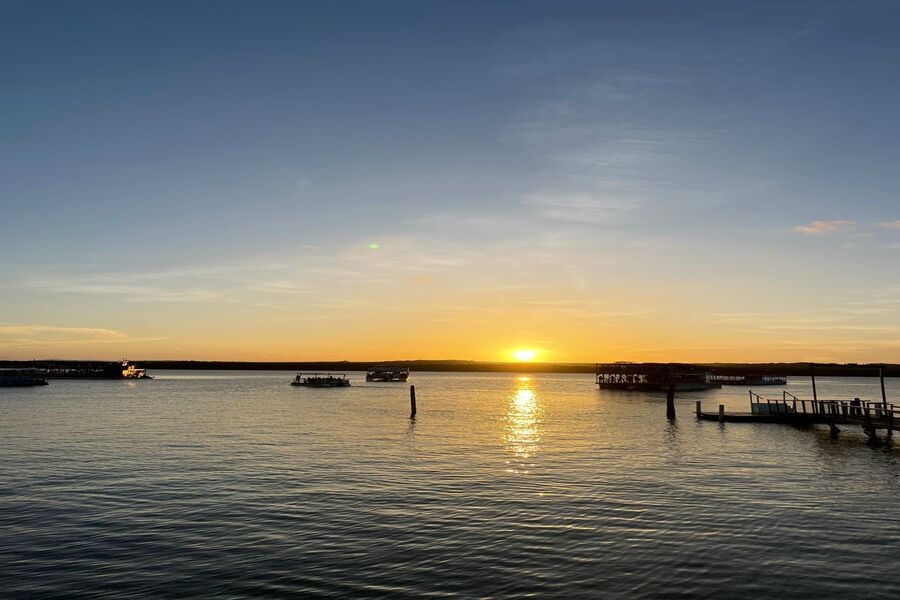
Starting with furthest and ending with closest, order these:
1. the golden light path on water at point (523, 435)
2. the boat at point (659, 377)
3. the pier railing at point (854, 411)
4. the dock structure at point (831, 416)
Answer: the boat at point (659, 377), the dock structure at point (831, 416), the pier railing at point (854, 411), the golden light path on water at point (523, 435)

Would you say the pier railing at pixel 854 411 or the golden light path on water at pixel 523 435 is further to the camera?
the pier railing at pixel 854 411

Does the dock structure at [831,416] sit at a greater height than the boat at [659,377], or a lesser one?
lesser

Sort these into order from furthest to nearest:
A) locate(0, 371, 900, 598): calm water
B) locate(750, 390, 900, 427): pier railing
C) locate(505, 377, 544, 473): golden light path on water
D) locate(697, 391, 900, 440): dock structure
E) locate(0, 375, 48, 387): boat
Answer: locate(0, 375, 48, 387): boat
locate(697, 391, 900, 440): dock structure
locate(750, 390, 900, 427): pier railing
locate(505, 377, 544, 473): golden light path on water
locate(0, 371, 900, 598): calm water

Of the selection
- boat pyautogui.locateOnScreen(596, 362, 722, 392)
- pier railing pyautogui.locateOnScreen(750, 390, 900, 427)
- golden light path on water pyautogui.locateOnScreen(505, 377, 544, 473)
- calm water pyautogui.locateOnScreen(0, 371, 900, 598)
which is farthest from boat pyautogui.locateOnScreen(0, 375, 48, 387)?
pier railing pyautogui.locateOnScreen(750, 390, 900, 427)

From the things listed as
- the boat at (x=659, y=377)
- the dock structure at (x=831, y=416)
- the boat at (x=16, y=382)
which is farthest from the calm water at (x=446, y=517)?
the boat at (x=16, y=382)

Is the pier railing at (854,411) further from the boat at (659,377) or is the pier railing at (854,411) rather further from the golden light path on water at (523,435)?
the boat at (659,377)

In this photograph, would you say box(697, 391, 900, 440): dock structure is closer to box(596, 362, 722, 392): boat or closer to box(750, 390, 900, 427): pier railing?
box(750, 390, 900, 427): pier railing

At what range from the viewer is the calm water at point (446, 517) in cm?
1994

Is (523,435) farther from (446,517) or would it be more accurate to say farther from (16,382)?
(16,382)

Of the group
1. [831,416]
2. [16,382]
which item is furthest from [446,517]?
[16,382]

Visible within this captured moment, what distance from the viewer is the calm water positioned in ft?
65.4

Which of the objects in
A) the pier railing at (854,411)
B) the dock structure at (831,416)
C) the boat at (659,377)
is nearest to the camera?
the pier railing at (854,411)

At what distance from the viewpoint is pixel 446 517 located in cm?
2791

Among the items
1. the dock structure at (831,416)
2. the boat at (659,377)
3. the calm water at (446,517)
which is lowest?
the calm water at (446,517)
